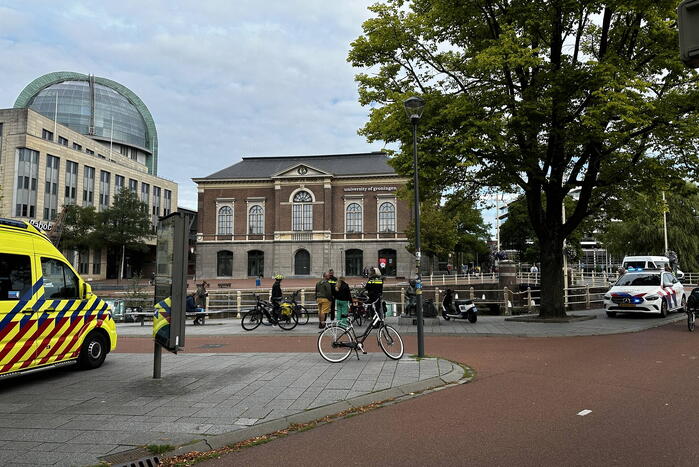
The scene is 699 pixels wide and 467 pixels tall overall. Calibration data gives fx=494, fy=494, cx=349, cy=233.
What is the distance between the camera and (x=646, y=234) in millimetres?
43938

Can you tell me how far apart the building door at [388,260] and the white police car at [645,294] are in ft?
131

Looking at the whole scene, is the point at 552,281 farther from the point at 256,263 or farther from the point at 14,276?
the point at 256,263

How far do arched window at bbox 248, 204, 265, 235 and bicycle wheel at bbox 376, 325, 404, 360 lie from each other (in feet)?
177

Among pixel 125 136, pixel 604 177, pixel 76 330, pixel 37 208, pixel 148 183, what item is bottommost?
pixel 76 330

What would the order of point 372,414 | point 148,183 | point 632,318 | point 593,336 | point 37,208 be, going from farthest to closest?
1. point 148,183
2. point 37,208
3. point 632,318
4. point 593,336
5. point 372,414

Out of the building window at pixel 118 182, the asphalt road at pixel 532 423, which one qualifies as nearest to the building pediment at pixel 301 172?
the building window at pixel 118 182

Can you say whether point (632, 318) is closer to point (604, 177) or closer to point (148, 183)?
point (604, 177)

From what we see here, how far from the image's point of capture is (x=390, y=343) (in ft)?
31.7

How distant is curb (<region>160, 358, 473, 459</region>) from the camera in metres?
4.79

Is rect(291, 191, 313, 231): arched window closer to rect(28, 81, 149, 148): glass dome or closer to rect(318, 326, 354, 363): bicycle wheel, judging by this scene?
rect(28, 81, 149, 148): glass dome

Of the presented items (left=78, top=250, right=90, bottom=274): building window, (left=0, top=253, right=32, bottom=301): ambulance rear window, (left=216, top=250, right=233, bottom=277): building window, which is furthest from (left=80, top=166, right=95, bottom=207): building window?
(left=0, top=253, right=32, bottom=301): ambulance rear window

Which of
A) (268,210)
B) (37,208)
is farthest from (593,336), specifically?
(37,208)

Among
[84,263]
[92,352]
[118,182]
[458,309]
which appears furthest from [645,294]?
[118,182]

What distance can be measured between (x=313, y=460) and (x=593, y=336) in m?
11.7
